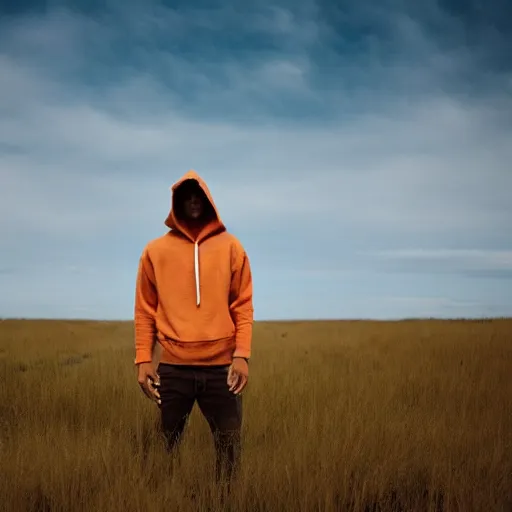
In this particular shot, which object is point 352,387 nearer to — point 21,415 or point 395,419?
point 395,419

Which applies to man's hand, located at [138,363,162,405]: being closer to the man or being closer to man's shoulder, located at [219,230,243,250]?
the man

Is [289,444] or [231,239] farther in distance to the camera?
[289,444]

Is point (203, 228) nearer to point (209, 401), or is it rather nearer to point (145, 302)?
point (145, 302)

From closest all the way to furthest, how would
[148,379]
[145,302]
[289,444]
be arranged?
[148,379], [145,302], [289,444]

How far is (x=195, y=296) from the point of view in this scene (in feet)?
12.2

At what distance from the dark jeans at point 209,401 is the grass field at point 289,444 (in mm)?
235

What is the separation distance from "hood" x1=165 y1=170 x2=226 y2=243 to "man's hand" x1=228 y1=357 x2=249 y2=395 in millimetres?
816

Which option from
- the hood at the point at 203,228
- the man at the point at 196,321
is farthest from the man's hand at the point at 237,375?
the hood at the point at 203,228

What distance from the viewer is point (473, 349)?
1095 cm

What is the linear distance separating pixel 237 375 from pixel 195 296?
558mm

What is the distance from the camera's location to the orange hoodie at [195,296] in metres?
3.68

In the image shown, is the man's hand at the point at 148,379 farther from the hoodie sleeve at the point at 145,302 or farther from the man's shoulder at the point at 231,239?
the man's shoulder at the point at 231,239

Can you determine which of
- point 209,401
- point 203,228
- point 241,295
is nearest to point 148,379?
point 209,401

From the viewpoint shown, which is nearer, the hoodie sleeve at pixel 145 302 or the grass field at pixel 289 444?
the grass field at pixel 289 444
